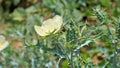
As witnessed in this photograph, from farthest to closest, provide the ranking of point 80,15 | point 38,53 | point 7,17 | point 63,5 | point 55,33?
point 7,17, point 80,15, point 63,5, point 38,53, point 55,33

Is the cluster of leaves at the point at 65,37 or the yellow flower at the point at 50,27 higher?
the yellow flower at the point at 50,27

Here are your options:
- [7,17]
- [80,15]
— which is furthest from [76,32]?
[7,17]

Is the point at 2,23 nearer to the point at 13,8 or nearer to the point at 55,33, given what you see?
the point at 13,8

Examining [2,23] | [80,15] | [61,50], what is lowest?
Answer: [2,23]

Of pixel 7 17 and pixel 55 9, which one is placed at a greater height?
pixel 55 9

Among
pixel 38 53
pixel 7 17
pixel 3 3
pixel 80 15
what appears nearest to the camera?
pixel 38 53

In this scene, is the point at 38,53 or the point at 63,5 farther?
the point at 63,5

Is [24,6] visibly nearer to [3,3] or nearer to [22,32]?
[3,3]

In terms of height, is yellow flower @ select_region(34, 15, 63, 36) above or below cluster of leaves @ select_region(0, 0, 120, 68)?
above
